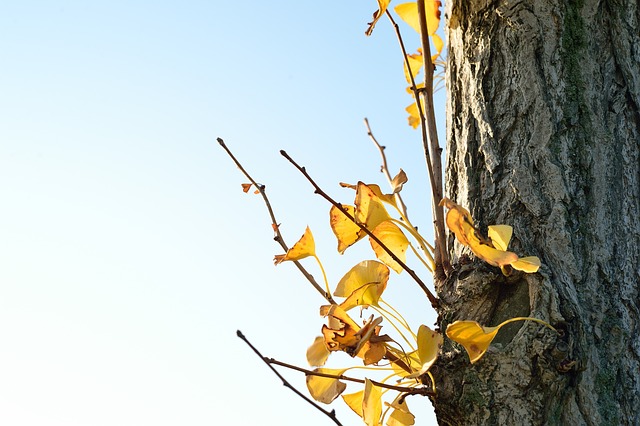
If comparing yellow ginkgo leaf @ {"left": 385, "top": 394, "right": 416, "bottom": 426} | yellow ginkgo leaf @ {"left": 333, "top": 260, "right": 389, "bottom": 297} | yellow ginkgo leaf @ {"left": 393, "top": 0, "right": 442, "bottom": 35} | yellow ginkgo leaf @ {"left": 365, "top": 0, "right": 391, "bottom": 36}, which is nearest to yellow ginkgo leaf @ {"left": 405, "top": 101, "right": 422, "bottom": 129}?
yellow ginkgo leaf @ {"left": 393, "top": 0, "right": 442, "bottom": 35}

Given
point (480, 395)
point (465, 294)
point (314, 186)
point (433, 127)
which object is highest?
point (433, 127)

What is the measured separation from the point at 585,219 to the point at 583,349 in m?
0.16

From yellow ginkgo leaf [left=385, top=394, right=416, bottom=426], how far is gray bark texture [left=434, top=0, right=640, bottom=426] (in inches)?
2.3

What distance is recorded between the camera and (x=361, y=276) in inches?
36.4

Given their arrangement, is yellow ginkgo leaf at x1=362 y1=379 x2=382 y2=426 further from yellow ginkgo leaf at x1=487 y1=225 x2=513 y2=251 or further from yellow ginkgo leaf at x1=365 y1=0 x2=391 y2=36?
Answer: yellow ginkgo leaf at x1=365 y1=0 x2=391 y2=36

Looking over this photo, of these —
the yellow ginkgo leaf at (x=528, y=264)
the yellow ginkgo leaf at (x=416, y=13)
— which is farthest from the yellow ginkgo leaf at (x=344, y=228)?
the yellow ginkgo leaf at (x=416, y=13)

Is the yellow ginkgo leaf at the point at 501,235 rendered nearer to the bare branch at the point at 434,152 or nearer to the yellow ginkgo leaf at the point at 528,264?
the yellow ginkgo leaf at the point at 528,264

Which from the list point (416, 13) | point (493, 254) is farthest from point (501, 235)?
point (416, 13)

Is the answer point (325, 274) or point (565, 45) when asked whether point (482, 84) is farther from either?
point (325, 274)

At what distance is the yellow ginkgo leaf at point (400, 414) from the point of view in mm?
921

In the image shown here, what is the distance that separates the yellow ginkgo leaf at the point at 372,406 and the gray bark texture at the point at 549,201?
0.26 ft

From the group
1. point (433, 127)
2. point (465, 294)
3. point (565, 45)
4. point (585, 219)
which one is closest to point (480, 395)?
point (465, 294)

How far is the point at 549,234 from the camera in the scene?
0.90 metres

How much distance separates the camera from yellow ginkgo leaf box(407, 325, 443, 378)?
0.81 meters
